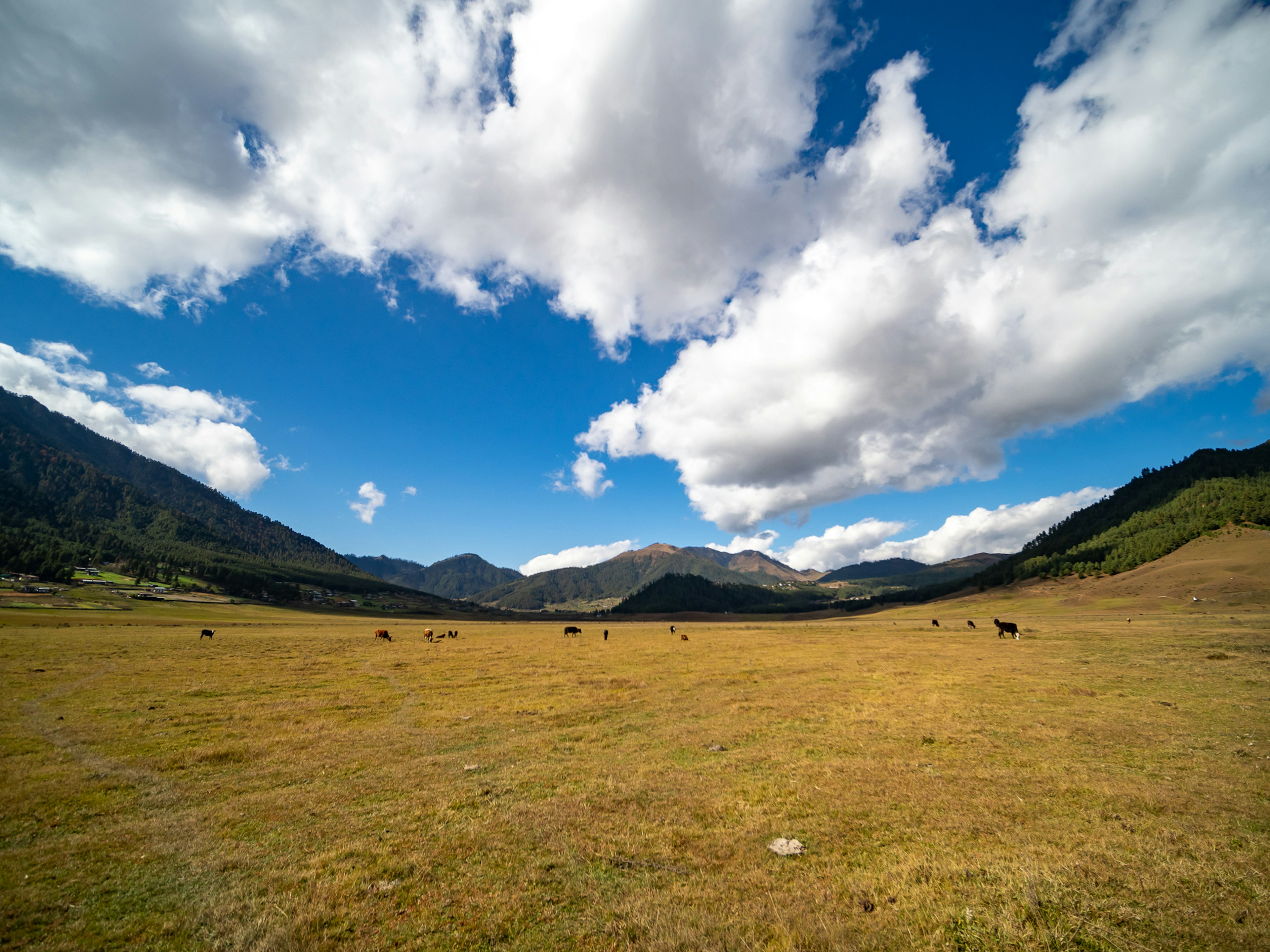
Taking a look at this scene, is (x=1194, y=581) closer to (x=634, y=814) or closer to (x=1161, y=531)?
(x=1161, y=531)

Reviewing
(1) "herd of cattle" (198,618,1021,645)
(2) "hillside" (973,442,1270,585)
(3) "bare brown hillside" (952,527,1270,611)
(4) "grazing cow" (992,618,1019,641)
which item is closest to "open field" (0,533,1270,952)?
(1) "herd of cattle" (198,618,1021,645)

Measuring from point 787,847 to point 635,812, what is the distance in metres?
3.66

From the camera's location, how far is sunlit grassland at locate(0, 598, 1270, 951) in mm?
7117

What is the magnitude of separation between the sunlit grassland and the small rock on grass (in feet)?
0.59

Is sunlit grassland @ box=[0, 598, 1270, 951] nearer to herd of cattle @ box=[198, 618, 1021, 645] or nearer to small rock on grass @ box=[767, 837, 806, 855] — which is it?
small rock on grass @ box=[767, 837, 806, 855]

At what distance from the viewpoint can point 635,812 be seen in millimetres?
11289

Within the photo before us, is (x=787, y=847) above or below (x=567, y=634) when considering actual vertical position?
above

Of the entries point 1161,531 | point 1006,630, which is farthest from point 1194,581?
point 1006,630

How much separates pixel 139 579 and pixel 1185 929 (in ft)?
882

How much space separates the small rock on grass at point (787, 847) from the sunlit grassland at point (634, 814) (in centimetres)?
18

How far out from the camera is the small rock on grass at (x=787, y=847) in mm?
9398

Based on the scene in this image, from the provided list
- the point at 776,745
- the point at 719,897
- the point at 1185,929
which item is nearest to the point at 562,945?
the point at 719,897

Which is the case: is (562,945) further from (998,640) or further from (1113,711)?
(998,640)

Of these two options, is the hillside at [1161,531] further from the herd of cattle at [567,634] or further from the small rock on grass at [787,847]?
the small rock on grass at [787,847]
